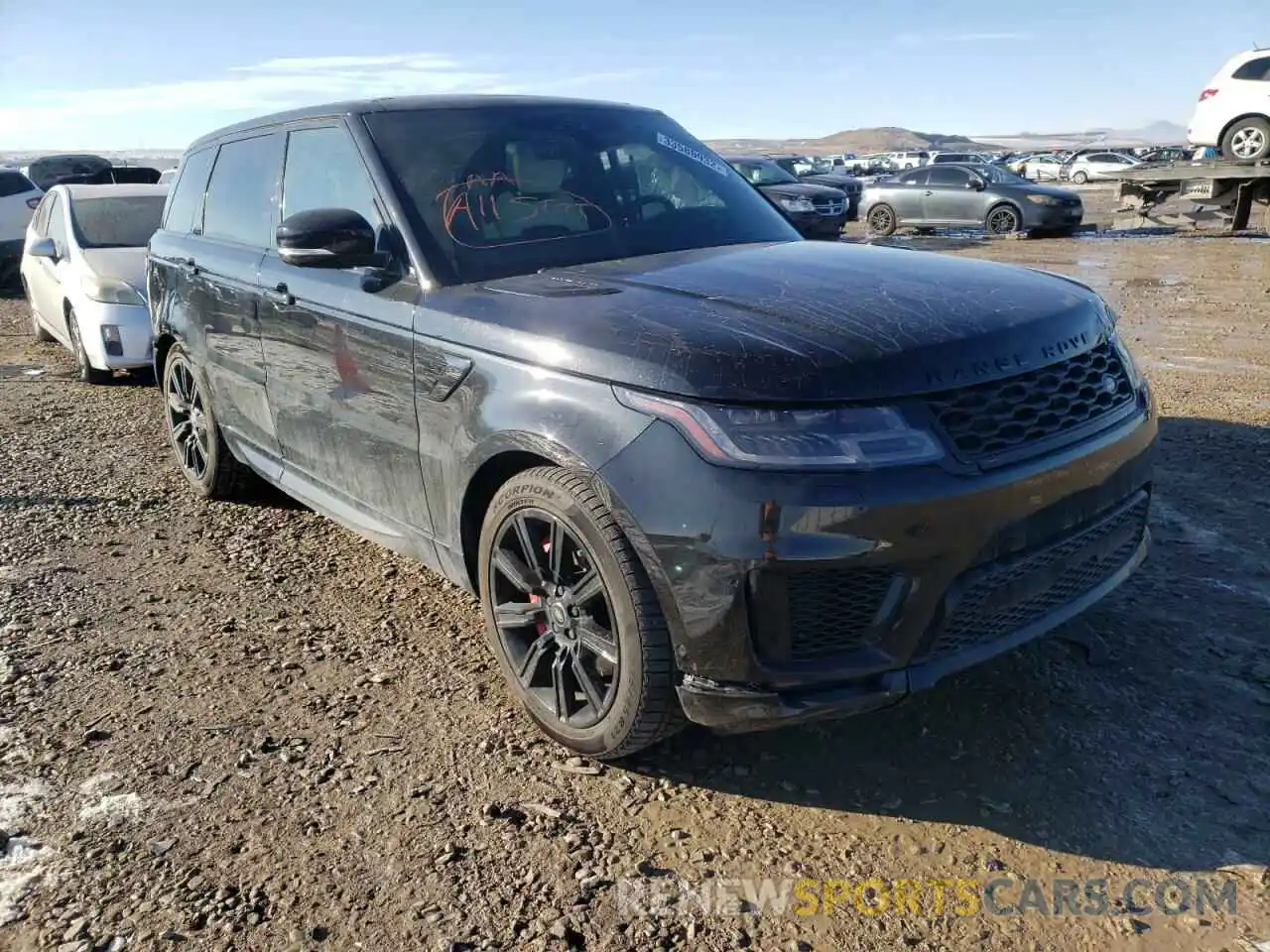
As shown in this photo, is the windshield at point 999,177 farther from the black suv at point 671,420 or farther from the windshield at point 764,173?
the black suv at point 671,420

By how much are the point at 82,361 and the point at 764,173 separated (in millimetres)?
14818

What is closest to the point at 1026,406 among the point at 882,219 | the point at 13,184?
the point at 13,184

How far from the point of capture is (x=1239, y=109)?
17.0 m

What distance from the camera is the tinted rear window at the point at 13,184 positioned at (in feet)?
50.2

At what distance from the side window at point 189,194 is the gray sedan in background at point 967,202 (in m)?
16.9

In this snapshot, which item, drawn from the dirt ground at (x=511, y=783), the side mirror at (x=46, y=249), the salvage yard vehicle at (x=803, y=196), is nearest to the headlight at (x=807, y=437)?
the dirt ground at (x=511, y=783)

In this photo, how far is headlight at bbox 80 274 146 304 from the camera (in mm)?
7691

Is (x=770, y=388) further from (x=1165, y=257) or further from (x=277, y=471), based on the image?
(x=1165, y=257)

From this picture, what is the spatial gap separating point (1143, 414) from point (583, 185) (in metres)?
1.99

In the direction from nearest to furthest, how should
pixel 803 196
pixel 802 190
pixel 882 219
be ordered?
1. pixel 803 196
2. pixel 802 190
3. pixel 882 219

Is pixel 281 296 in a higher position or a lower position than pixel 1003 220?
higher

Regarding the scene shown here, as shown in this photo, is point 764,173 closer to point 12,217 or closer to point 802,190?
point 802,190

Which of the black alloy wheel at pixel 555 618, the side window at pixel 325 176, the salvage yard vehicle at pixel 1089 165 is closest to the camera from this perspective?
the black alloy wheel at pixel 555 618

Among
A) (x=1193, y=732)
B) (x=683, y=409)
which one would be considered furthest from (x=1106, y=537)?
(x=683, y=409)
